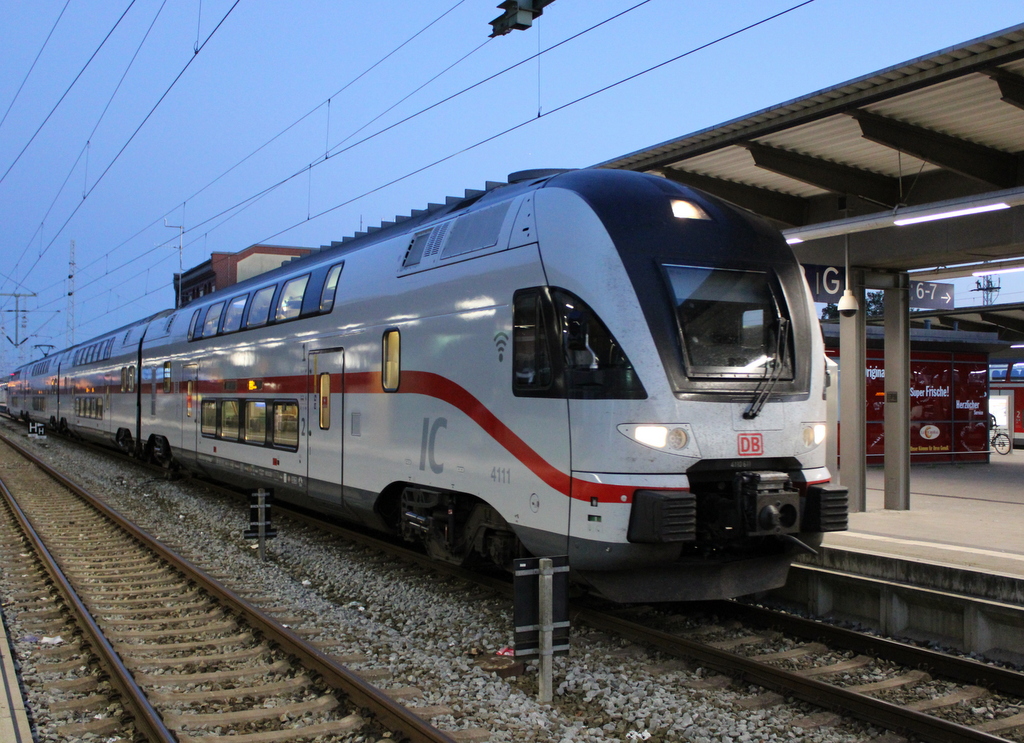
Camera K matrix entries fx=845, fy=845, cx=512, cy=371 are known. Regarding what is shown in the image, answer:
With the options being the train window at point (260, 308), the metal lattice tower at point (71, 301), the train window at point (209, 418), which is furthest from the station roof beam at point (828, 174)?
A: the metal lattice tower at point (71, 301)

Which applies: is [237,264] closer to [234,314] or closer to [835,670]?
[234,314]

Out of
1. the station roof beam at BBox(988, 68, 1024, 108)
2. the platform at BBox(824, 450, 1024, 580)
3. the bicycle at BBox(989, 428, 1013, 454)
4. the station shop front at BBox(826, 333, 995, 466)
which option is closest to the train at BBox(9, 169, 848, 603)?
the platform at BBox(824, 450, 1024, 580)

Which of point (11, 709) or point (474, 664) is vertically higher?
point (11, 709)

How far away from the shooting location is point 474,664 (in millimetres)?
5730

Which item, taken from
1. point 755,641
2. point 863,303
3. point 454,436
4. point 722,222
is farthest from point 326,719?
point 863,303

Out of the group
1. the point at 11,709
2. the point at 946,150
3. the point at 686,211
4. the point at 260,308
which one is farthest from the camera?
the point at 260,308

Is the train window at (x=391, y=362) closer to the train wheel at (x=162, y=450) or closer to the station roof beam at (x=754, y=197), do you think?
the station roof beam at (x=754, y=197)

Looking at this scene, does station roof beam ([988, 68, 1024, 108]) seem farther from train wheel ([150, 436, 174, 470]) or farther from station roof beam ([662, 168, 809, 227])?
train wheel ([150, 436, 174, 470])

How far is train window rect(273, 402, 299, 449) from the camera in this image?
10.2 meters

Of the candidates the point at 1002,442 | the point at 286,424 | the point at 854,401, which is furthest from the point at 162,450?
the point at 1002,442

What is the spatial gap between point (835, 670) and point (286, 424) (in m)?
7.08

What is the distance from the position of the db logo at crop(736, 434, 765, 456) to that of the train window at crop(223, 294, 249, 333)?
8.44m

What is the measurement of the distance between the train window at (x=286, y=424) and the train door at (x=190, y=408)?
4.01 meters

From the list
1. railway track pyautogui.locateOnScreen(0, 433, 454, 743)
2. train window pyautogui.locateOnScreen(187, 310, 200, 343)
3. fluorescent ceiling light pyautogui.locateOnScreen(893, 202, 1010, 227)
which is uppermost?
fluorescent ceiling light pyautogui.locateOnScreen(893, 202, 1010, 227)
